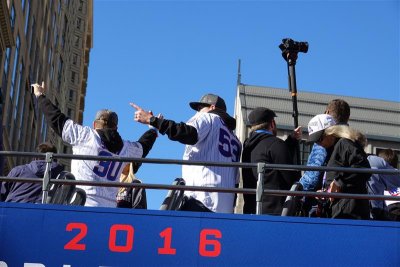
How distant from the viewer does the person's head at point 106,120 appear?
10234 mm

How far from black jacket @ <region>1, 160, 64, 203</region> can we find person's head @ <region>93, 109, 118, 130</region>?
0.67 meters

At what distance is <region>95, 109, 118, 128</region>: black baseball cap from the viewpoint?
10.2m

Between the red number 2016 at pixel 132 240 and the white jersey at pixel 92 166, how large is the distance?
0.67m

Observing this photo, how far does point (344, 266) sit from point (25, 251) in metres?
3.23

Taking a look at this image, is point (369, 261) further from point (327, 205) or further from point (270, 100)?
point (270, 100)

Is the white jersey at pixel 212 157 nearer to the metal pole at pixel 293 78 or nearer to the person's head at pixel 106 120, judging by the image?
the person's head at pixel 106 120

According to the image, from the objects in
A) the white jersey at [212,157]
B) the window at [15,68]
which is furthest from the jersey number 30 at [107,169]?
the window at [15,68]

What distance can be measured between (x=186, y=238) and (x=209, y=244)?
243mm

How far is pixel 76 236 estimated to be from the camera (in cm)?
936

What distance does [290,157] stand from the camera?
9852 millimetres

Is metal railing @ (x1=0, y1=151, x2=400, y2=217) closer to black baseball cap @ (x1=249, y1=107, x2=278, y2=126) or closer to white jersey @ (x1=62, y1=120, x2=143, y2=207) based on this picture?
white jersey @ (x1=62, y1=120, x2=143, y2=207)

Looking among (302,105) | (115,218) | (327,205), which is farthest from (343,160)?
(302,105)

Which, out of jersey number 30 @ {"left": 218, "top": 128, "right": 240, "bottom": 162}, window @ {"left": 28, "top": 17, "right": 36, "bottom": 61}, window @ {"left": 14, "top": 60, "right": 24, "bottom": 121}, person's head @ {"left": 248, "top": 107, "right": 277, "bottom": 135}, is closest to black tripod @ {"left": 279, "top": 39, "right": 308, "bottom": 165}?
person's head @ {"left": 248, "top": 107, "right": 277, "bottom": 135}

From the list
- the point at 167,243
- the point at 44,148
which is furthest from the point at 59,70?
the point at 167,243
